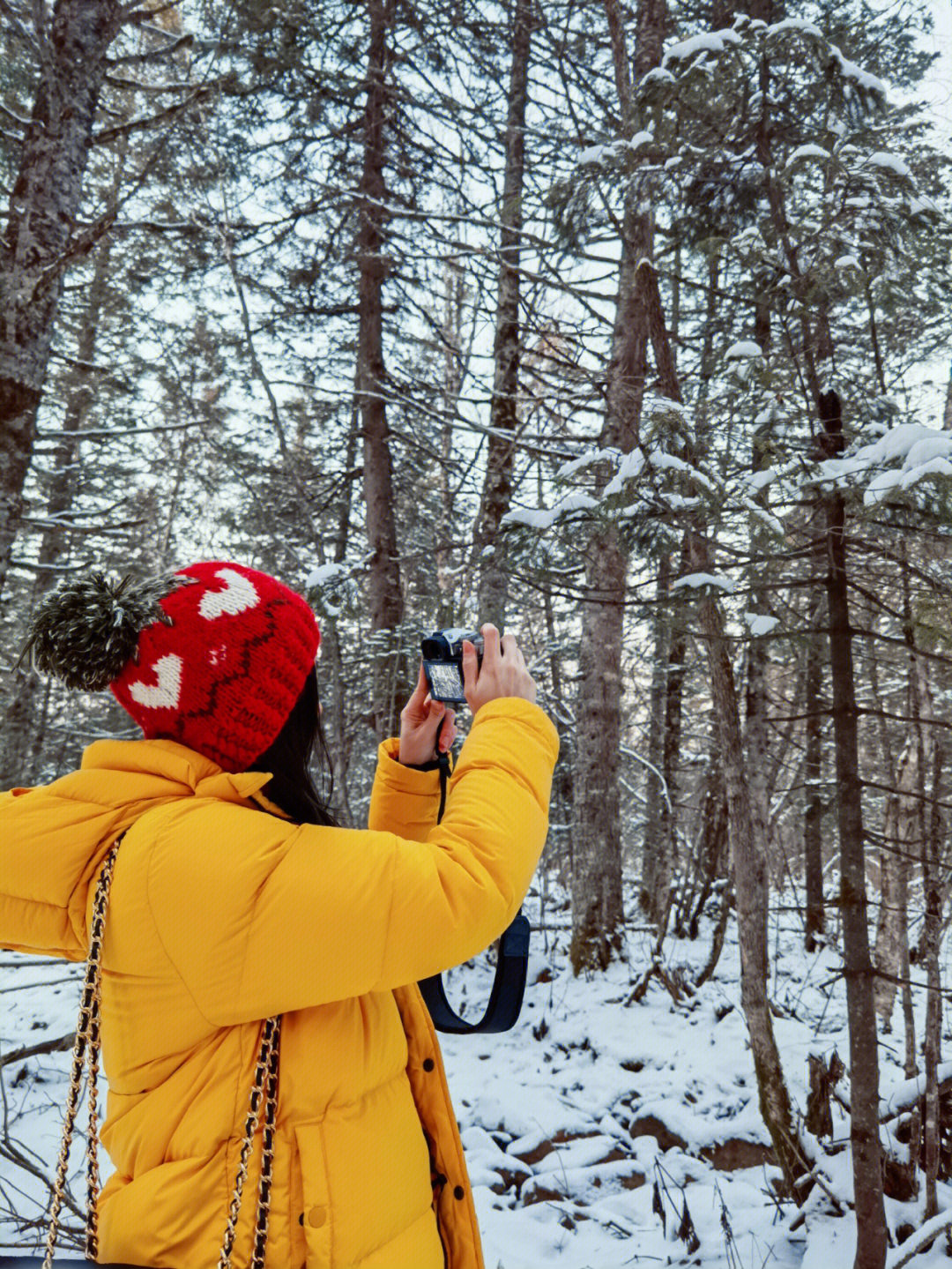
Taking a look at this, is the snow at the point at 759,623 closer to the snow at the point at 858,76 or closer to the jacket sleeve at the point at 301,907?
the snow at the point at 858,76

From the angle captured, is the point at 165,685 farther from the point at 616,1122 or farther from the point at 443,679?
the point at 616,1122

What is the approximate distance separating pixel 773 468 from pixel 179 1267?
3.16m

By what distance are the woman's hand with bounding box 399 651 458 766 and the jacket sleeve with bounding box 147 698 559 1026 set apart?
24.8 inches

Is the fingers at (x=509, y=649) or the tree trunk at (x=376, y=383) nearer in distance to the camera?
the fingers at (x=509, y=649)

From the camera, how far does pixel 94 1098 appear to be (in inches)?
42.1

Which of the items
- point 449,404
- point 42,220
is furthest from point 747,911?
point 449,404

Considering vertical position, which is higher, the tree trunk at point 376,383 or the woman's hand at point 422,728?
the tree trunk at point 376,383

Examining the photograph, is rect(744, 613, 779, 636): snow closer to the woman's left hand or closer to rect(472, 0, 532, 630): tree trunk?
rect(472, 0, 532, 630): tree trunk

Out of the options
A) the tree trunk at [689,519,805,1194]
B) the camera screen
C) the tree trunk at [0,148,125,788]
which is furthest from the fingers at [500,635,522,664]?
the tree trunk at [0,148,125,788]

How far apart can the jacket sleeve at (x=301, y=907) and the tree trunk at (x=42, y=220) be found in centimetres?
442

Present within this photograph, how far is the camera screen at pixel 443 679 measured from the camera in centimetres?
164

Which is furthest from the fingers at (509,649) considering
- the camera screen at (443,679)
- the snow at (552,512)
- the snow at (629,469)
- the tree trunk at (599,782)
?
the tree trunk at (599,782)

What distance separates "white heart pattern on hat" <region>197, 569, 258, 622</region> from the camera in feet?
4.25

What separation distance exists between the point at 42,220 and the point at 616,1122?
269 inches
